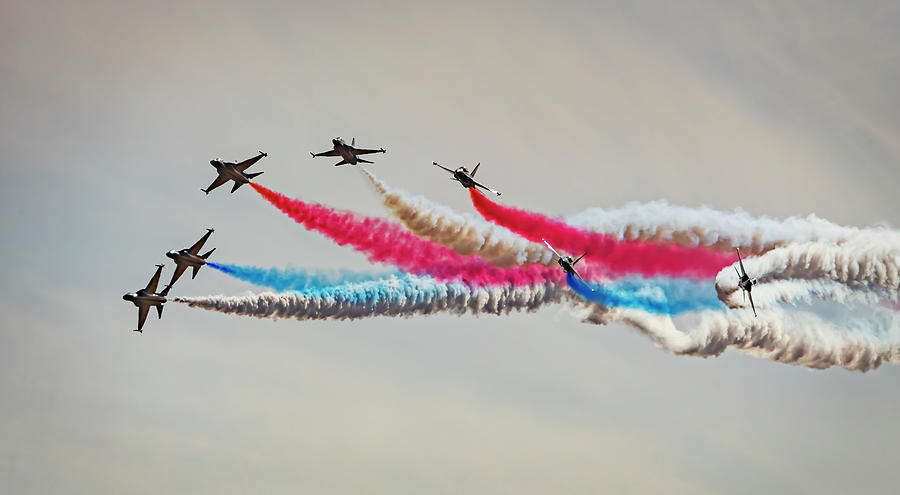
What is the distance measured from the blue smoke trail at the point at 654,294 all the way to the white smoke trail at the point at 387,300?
213cm

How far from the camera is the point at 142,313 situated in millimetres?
70875

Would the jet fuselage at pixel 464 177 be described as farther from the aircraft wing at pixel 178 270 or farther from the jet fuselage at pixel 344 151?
the aircraft wing at pixel 178 270

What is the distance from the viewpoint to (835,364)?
62125 millimetres

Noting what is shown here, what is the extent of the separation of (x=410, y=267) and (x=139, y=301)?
20.2 m

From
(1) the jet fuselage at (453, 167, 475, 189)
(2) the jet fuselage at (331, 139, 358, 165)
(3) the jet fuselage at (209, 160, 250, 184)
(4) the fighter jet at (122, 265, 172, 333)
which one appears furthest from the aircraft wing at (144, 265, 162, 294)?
(1) the jet fuselage at (453, 167, 475, 189)

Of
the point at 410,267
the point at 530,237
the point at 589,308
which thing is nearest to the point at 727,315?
the point at 589,308

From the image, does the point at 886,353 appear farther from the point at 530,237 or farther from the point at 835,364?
the point at 530,237

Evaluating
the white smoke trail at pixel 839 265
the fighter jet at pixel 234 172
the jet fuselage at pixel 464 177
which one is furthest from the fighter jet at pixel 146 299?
the white smoke trail at pixel 839 265

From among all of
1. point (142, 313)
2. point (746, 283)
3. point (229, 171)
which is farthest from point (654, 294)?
point (142, 313)

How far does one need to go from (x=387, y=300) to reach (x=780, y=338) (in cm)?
2590

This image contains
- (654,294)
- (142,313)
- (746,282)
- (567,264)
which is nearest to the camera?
(746,282)

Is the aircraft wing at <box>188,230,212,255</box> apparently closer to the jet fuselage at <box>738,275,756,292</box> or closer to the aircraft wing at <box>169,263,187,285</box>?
the aircraft wing at <box>169,263,187,285</box>

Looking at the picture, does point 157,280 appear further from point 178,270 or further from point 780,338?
point 780,338

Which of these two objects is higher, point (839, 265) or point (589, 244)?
point (589, 244)
